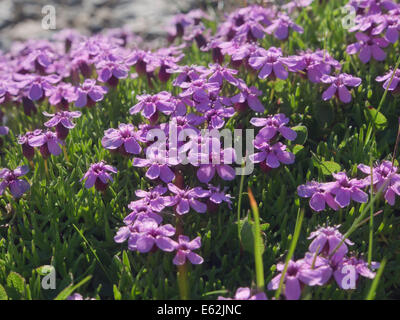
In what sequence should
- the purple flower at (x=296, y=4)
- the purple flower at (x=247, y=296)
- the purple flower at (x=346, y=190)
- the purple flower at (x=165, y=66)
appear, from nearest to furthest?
the purple flower at (x=247, y=296), the purple flower at (x=346, y=190), the purple flower at (x=165, y=66), the purple flower at (x=296, y=4)

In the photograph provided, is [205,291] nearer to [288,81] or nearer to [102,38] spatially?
[288,81]

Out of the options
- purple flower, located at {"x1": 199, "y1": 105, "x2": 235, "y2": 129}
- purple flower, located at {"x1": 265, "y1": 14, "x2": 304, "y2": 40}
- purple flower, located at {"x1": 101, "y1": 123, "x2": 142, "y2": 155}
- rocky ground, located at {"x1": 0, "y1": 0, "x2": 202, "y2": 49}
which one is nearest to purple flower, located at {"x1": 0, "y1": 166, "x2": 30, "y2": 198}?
purple flower, located at {"x1": 101, "y1": 123, "x2": 142, "y2": 155}

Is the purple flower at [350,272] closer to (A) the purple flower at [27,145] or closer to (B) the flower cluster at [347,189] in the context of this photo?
(B) the flower cluster at [347,189]

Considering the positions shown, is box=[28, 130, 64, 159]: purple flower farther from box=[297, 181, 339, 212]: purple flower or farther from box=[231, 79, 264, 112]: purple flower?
box=[297, 181, 339, 212]: purple flower

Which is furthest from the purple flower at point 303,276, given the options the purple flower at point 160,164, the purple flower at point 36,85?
the purple flower at point 36,85

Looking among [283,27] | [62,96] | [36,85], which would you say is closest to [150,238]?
[62,96]

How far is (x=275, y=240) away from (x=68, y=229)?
1040mm

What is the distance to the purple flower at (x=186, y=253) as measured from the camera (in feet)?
7.43

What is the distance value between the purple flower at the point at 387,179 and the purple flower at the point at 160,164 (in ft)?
3.01

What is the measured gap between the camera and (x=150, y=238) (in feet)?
7.39

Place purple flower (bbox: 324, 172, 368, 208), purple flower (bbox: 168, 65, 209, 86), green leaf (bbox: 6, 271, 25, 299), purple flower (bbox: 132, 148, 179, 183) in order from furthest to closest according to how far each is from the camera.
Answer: purple flower (bbox: 168, 65, 209, 86) < purple flower (bbox: 132, 148, 179, 183) < purple flower (bbox: 324, 172, 368, 208) < green leaf (bbox: 6, 271, 25, 299)

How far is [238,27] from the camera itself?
359cm

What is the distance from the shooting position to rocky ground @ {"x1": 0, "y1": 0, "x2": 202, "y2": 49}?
18.6 feet

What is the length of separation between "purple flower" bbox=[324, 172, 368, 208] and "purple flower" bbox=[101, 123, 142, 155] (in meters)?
0.97
